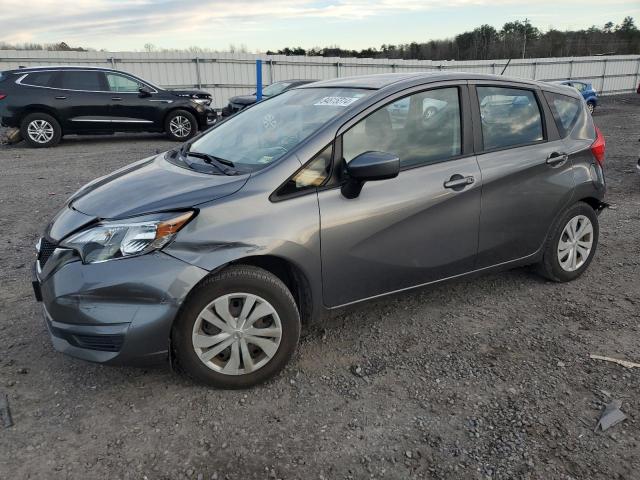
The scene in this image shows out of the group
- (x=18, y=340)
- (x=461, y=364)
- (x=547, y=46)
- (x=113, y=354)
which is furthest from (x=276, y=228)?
(x=547, y=46)

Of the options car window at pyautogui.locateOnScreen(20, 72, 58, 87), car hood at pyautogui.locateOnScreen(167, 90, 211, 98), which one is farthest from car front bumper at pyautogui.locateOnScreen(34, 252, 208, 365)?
→ car hood at pyautogui.locateOnScreen(167, 90, 211, 98)

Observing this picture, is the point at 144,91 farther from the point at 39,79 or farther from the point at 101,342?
the point at 101,342

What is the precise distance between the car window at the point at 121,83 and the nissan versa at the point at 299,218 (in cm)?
917

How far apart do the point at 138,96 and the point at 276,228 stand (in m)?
10.7

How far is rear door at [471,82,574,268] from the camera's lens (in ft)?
11.8

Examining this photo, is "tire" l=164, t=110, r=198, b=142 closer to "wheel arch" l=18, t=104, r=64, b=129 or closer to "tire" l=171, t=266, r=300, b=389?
"wheel arch" l=18, t=104, r=64, b=129

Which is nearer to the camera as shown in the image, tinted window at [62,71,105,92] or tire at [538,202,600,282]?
tire at [538,202,600,282]

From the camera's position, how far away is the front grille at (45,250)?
2846mm

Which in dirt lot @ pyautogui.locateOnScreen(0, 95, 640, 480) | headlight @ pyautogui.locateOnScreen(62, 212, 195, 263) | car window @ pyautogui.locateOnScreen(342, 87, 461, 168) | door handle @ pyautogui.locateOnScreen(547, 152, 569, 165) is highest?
car window @ pyautogui.locateOnScreen(342, 87, 461, 168)

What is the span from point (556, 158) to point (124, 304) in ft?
10.7

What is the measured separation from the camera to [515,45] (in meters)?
49.8

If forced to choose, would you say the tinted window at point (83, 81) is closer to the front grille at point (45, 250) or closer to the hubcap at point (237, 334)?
the front grille at point (45, 250)

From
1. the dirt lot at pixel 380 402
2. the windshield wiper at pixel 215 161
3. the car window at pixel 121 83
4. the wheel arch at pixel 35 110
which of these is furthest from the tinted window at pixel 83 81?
the windshield wiper at pixel 215 161

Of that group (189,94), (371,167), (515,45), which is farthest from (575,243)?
(515,45)
